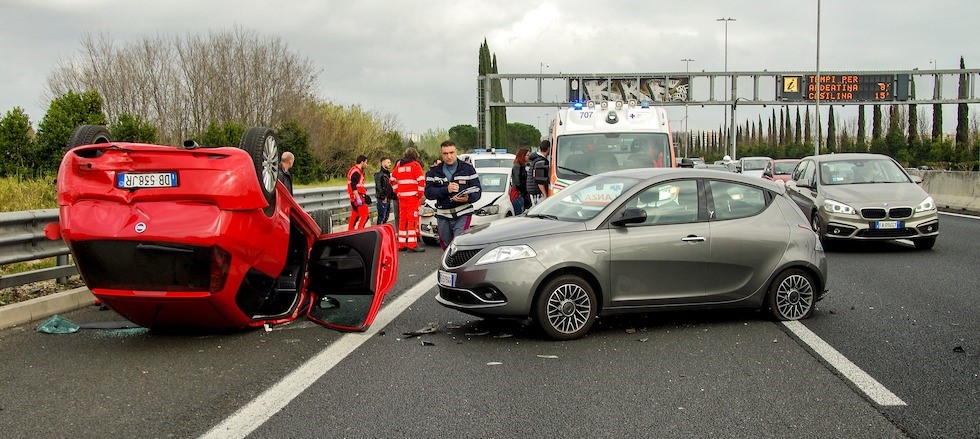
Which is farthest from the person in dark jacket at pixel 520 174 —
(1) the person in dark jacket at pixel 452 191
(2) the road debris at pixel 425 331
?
(2) the road debris at pixel 425 331

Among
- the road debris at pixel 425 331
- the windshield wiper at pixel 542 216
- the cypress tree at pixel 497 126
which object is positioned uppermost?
the cypress tree at pixel 497 126

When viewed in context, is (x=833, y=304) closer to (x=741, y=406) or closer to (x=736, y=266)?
(x=736, y=266)

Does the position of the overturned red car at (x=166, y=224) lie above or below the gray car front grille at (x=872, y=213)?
above

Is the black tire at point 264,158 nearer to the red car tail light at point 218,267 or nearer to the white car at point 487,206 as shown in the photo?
the red car tail light at point 218,267

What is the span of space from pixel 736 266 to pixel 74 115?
657 inches

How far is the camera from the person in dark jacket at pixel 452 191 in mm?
11477

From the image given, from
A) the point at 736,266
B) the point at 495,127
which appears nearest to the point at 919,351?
the point at 736,266

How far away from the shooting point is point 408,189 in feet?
48.0

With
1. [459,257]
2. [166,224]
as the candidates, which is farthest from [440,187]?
[166,224]

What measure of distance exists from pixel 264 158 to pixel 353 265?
5.00ft

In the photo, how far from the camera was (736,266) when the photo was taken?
25.6 feet

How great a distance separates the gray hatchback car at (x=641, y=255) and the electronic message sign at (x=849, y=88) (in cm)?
4215


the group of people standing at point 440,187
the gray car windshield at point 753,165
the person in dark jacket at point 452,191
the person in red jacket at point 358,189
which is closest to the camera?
the person in dark jacket at point 452,191

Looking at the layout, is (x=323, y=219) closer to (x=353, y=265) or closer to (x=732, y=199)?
(x=353, y=265)
